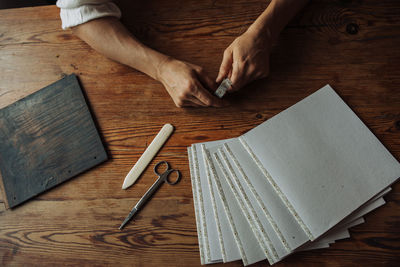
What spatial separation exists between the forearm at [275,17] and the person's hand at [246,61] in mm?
24

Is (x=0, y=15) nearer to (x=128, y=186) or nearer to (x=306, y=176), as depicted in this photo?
(x=128, y=186)

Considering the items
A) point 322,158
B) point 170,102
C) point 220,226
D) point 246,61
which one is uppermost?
point 246,61

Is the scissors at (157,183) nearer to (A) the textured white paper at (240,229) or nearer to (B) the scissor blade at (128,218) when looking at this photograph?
(B) the scissor blade at (128,218)

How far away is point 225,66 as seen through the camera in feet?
2.45

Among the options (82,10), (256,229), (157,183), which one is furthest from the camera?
(82,10)

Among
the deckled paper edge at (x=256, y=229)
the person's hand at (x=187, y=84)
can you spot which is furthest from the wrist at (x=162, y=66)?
the deckled paper edge at (x=256, y=229)

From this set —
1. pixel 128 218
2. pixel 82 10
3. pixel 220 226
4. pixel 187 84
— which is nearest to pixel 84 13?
pixel 82 10

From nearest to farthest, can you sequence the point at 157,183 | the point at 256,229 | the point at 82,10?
the point at 256,229, the point at 157,183, the point at 82,10

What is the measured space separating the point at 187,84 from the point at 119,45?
29cm

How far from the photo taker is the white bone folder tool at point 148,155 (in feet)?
2.34

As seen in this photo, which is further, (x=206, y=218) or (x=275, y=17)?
(x=275, y=17)

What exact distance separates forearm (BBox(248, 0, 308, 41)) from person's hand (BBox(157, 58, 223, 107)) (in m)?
0.23

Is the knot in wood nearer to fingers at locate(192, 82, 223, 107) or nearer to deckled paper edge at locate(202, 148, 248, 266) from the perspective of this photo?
fingers at locate(192, 82, 223, 107)

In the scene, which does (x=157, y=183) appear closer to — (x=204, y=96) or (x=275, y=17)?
(x=204, y=96)
